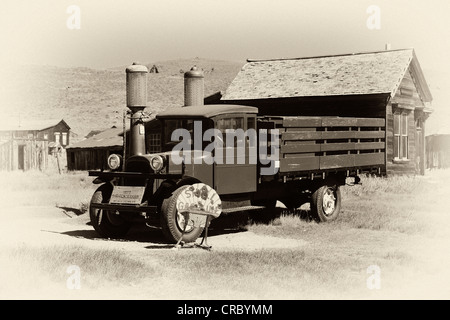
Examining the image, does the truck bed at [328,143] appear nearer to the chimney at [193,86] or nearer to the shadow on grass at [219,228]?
the shadow on grass at [219,228]

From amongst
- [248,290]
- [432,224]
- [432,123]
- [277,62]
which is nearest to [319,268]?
[248,290]

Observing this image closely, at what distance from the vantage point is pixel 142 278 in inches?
323

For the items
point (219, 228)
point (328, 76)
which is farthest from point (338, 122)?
point (328, 76)

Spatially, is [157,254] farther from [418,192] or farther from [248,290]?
[418,192]

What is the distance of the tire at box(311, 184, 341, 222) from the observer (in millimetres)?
13836

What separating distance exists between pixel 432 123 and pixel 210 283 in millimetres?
67133

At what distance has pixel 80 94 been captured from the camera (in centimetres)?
7769

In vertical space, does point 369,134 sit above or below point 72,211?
above

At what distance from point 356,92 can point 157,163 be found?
13.9 metres

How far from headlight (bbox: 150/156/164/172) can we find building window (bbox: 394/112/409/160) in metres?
15.8

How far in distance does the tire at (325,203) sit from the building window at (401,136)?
35.3 ft

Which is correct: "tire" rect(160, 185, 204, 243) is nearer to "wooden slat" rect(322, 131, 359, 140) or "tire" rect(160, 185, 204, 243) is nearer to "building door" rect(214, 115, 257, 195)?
"building door" rect(214, 115, 257, 195)

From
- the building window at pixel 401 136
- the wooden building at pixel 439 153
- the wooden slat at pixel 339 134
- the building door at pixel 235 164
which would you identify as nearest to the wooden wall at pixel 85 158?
the building window at pixel 401 136

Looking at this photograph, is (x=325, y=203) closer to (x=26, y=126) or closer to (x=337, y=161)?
(x=337, y=161)
